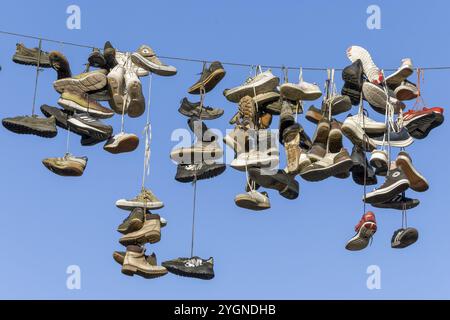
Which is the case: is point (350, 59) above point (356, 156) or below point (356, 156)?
above

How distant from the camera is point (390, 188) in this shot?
13.1 meters

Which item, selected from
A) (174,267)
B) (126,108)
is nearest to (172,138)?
(126,108)

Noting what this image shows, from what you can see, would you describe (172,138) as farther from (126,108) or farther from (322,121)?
(322,121)

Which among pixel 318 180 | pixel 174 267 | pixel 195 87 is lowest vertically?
pixel 174 267

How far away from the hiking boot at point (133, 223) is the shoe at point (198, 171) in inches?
20.0

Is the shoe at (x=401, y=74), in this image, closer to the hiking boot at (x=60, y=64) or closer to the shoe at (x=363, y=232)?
the shoe at (x=363, y=232)

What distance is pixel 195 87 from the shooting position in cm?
1394

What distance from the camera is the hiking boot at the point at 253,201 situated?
13.4 metres

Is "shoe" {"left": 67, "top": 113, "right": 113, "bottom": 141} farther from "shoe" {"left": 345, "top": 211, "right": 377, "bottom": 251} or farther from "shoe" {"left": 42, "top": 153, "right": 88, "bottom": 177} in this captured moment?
"shoe" {"left": 345, "top": 211, "right": 377, "bottom": 251}

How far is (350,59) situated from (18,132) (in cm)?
331

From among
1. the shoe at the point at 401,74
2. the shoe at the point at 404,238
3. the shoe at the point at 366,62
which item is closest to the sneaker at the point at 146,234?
the shoe at the point at 404,238

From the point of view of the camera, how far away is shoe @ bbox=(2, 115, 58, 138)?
13219 mm

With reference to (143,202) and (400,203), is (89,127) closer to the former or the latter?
(143,202)

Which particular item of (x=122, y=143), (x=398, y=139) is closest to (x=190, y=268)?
(x=122, y=143)
